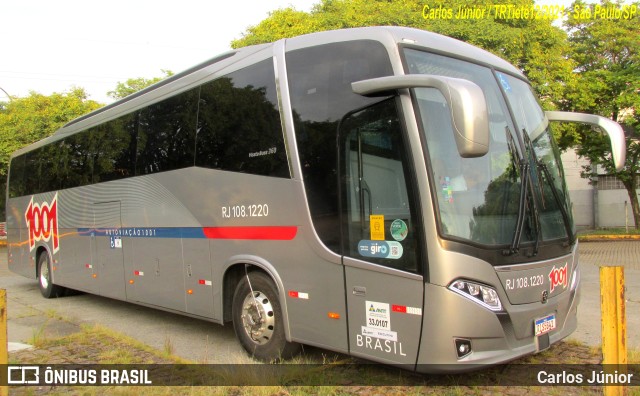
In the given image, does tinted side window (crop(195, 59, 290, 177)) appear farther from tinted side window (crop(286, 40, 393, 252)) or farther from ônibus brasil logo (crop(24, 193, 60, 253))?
ônibus brasil logo (crop(24, 193, 60, 253))

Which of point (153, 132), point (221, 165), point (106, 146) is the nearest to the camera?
point (221, 165)

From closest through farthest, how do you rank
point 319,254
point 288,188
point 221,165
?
point 319,254 < point 288,188 < point 221,165

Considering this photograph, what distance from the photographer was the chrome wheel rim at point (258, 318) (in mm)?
5707

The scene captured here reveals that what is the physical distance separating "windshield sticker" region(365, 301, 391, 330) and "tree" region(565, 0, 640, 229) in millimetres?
17242

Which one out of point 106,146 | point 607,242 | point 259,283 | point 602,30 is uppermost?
point 602,30

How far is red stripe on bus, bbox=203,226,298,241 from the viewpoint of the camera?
5.41 m

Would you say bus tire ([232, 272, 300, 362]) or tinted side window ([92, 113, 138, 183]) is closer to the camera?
bus tire ([232, 272, 300, 362])

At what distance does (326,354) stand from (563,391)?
2459 millimetres

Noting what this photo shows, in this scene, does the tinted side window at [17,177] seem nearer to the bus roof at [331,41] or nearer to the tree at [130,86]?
the bus roof at [331,41]

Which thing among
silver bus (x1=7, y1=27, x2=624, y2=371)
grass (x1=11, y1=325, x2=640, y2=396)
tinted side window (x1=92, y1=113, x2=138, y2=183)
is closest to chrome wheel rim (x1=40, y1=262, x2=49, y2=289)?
tinted side window (x1=92, y1=113, x2=138, y2=183)

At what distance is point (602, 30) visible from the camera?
20.3 m

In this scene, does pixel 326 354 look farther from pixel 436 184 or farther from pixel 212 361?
pixel 436 184

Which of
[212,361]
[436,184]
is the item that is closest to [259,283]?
[212,361]

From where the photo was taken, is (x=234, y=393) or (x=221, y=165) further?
(x=221, y=165)
